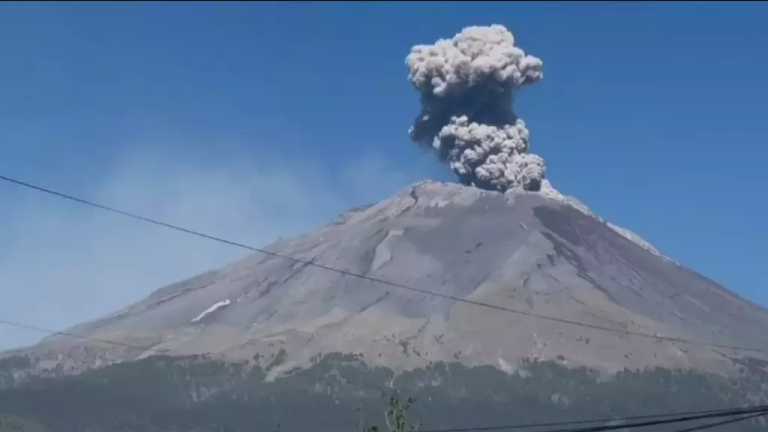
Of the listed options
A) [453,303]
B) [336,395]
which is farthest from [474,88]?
[336,395]

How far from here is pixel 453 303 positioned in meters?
157

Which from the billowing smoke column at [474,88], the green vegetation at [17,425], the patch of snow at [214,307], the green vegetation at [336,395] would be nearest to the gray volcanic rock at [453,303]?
the patch of snow at [214,307]

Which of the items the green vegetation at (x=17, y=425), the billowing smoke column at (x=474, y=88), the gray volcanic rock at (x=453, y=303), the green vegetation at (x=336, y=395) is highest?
the billowing smoke column at (x=474, y=88)

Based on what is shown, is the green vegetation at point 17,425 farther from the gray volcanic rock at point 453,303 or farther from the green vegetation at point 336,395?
the gray volcanic rock at point 453,303

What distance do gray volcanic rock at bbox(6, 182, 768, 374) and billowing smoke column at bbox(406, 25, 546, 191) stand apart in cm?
1836

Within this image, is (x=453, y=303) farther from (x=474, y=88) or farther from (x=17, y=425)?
(x=17, y=425)

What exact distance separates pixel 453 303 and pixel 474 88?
88.7 ft

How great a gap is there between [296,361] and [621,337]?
32.7 m

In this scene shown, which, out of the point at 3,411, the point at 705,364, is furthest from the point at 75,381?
the point at 705,364

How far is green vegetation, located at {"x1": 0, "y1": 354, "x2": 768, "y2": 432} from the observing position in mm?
128375

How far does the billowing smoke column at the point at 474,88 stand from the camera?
459 ft

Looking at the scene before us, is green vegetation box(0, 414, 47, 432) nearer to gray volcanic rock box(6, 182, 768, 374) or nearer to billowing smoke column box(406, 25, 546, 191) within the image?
gray volcanic rock box(6, 182, 768, 374)

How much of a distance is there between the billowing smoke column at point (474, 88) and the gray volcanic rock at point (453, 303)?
60.2 ft

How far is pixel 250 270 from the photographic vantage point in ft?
584
